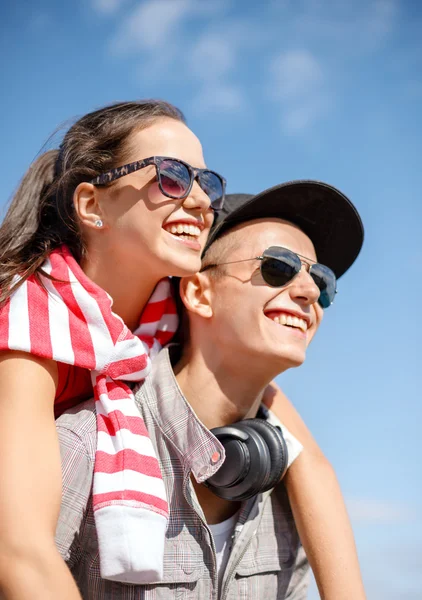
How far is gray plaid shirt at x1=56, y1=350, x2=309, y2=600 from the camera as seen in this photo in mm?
3314

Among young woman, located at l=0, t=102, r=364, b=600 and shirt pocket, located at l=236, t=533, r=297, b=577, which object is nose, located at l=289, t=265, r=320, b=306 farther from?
shirt pocket, located at l=236, t=533, r=297, b=577

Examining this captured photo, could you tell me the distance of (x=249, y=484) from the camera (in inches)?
137

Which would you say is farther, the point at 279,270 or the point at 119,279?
the point at 279,270

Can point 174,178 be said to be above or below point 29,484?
above

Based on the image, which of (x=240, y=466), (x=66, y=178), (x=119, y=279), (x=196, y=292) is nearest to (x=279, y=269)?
(x=196, y=292)

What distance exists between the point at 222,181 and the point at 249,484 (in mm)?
1506

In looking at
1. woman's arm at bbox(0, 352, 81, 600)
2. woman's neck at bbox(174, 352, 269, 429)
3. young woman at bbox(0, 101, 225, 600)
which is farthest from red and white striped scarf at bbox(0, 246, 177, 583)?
woman's neck at bbox(174, 352, 269, 429)

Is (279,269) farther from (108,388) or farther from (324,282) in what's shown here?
(108,388)

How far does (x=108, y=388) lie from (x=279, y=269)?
3.56 ft

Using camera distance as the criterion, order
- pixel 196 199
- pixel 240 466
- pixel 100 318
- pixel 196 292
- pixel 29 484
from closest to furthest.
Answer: pixel 29 484
pixel 100 318
pixel 240 466
pixel 196 199
pixel 196 292

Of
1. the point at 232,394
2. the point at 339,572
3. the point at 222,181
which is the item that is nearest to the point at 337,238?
the point at 222,181

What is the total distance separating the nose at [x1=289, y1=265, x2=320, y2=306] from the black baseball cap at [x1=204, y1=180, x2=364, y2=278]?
41 centimetres

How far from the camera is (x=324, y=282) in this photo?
4.15 meters

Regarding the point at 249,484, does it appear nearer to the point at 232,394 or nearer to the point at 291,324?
the point at 232,394
